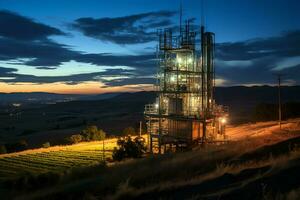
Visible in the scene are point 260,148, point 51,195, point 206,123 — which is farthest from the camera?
point 206,123

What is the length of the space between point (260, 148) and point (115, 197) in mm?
10322

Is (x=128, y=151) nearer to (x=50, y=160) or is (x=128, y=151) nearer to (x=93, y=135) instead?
(x=50, y=160)

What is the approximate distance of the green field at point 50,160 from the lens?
42.8 metres

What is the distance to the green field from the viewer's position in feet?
140

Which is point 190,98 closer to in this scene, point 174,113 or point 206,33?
point 174,113

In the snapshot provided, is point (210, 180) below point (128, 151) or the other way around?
the other way around

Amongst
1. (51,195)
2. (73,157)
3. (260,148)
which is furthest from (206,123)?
(51,195)

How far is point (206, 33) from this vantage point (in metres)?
44.3

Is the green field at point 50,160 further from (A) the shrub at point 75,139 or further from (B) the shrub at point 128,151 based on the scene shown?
(A) the shrub at point 75,139

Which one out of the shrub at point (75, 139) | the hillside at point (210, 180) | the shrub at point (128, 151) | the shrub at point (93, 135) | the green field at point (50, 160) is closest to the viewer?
the hillside at point (210, 180)

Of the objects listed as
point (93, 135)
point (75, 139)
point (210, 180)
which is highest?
point (210, 180)

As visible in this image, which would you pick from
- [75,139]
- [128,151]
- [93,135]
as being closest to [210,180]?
[128,151]

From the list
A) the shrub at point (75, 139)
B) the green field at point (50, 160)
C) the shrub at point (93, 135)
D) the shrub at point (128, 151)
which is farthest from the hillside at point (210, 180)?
the shrub at point (93, 135)

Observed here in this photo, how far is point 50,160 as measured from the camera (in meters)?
50.4
